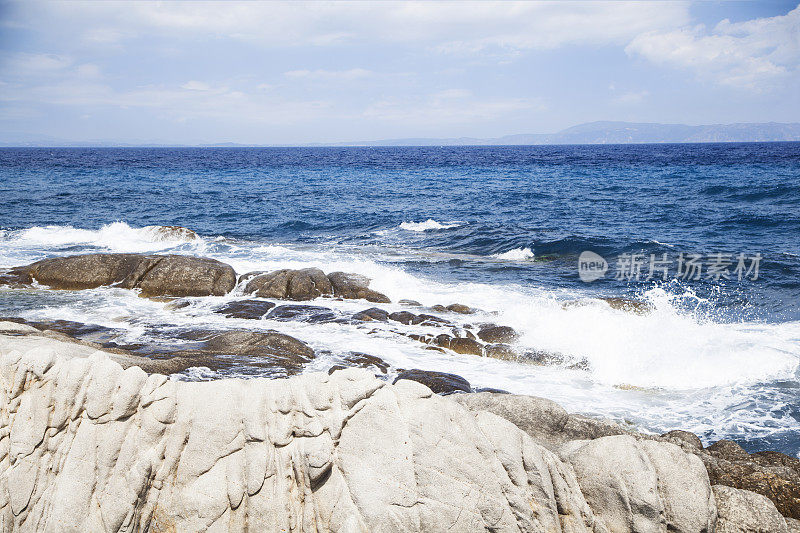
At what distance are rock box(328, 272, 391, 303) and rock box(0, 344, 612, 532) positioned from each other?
10891mm

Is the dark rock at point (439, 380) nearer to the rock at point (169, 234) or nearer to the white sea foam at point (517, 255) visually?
the white sea foam at point (517, 255)

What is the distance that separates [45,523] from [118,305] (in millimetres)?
11490

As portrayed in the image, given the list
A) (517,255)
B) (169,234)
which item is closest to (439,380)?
(517,255)

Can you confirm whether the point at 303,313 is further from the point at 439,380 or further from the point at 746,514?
the point at 746,514

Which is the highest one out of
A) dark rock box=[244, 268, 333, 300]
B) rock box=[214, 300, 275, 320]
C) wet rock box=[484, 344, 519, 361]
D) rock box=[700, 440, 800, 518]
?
rock box=[700, 440, 800, 518]

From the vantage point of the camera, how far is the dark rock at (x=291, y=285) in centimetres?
1658

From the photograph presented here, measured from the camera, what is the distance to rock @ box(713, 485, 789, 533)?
5.60m

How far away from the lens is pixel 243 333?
40.0 ft

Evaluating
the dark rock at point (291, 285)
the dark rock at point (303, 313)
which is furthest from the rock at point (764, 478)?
the dark rock at point (291, 285)

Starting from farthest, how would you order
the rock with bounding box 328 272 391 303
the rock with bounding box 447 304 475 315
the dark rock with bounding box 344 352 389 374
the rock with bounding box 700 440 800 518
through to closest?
the rock with bounding box 328 272 391 303
the rock with bounding box 447 304 475 315
the dark rock with bounding box 344 352 389 374
the rock with bounding box 700 440 800 518

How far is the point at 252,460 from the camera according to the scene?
5.25m

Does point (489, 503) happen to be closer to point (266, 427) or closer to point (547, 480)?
point (547, 480)

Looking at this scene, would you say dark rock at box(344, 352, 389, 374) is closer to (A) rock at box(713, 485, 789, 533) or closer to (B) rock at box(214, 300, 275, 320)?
(B) rock at box(214, 300, 275, 320)

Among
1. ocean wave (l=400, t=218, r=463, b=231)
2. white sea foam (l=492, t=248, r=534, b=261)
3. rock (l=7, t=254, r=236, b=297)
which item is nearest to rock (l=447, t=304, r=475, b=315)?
rock (l=7, t=254, r=236, b=297)
